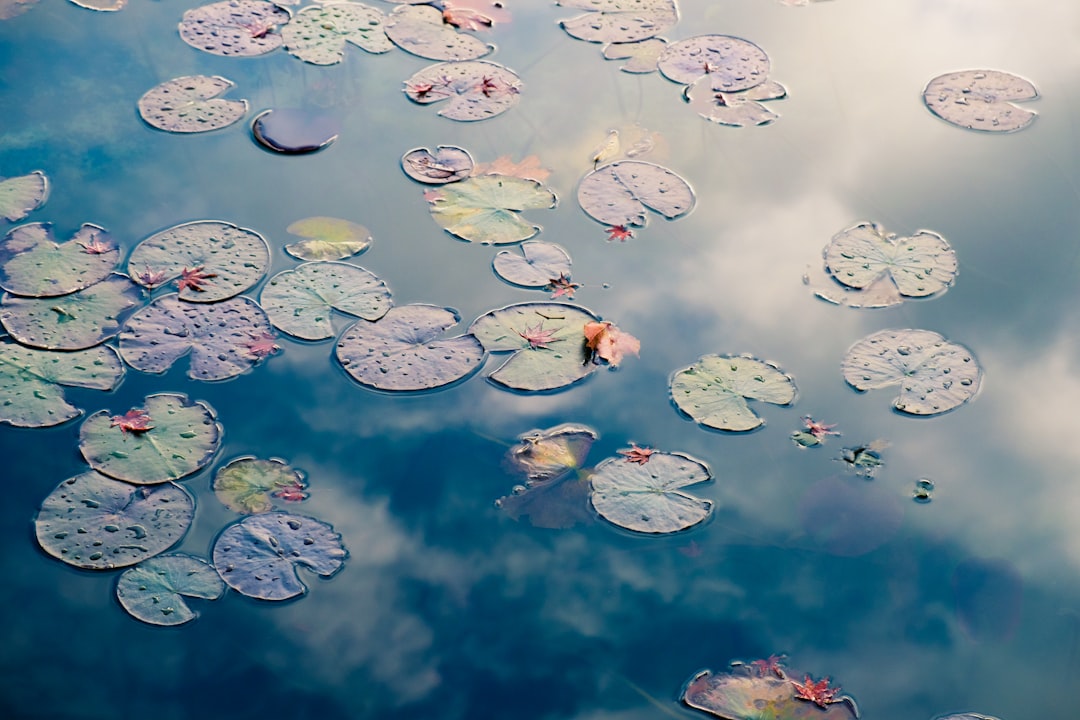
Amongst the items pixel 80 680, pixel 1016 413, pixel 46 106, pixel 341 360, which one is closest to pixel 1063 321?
pixel 1016 413

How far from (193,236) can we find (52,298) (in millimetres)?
597

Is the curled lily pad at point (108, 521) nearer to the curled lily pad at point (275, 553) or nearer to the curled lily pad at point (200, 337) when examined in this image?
the curled lily pad at point (275, 553)

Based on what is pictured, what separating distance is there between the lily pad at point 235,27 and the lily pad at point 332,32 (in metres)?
0.09

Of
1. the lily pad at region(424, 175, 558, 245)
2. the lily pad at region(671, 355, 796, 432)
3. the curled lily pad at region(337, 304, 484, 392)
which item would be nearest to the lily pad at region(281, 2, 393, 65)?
the lily pad at region(424, 175, 558, 245)

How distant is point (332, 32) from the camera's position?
5359 mm

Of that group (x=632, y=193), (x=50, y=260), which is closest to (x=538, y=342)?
(x=632, y=193)

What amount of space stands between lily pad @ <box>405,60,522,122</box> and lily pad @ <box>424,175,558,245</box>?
0.55 m

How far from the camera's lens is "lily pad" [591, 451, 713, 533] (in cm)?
337

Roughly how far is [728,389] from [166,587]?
207cm

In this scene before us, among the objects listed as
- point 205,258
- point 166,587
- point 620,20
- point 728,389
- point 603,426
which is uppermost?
point 620,20

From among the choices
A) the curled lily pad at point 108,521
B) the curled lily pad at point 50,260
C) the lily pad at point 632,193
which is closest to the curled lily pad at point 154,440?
the curled lily pad at point 108,521

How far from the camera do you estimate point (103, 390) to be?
3.63 meters

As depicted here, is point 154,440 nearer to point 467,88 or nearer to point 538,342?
point 538,342

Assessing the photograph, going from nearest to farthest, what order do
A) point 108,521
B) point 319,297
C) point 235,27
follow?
1. point 108,521
2. point 319,297
3. point 235,27
